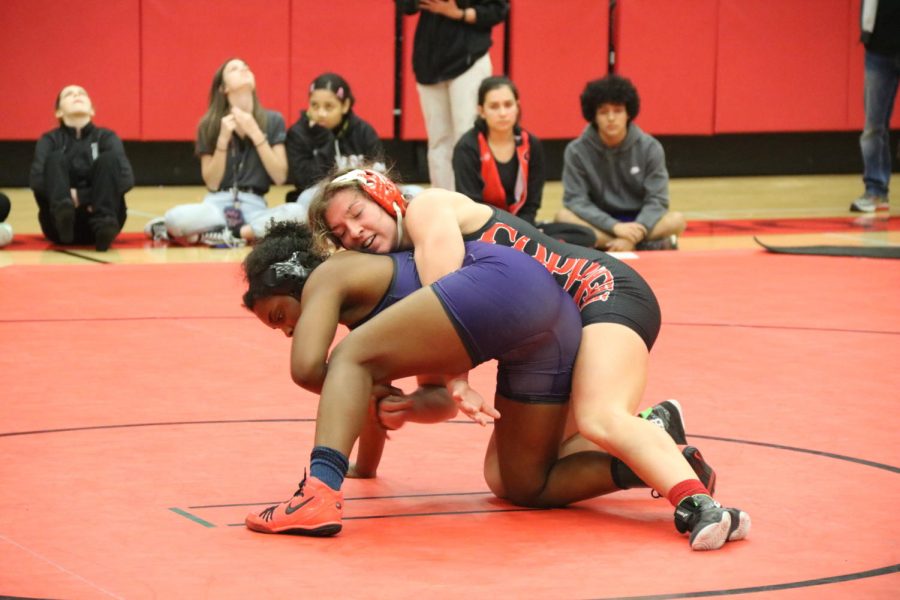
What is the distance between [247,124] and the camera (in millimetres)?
6840

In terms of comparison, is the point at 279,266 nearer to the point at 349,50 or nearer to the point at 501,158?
the point at 501,158

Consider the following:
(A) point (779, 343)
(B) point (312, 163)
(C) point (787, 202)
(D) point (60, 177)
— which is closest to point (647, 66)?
(C) point (787, 202)

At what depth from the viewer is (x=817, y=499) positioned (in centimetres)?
298

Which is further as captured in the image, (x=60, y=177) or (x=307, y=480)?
(x=60, y=177)

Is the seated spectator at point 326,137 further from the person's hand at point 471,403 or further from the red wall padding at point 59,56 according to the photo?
the person's hand at point 471,403

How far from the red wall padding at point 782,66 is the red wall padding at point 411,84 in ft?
5.41

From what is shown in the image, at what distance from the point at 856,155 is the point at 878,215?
297cm

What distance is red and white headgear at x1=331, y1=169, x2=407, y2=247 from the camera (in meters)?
2.92

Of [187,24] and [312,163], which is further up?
[187,24]

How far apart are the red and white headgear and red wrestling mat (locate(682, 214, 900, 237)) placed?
4710mm

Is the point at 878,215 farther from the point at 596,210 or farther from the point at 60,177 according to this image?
the point at 60,177

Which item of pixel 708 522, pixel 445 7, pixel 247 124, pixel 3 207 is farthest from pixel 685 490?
pixel 445 7

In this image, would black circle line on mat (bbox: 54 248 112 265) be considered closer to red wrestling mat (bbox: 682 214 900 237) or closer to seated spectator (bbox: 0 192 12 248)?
seated spectator (bbox: 0 192 12 248)

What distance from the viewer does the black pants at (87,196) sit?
21.8 ft
